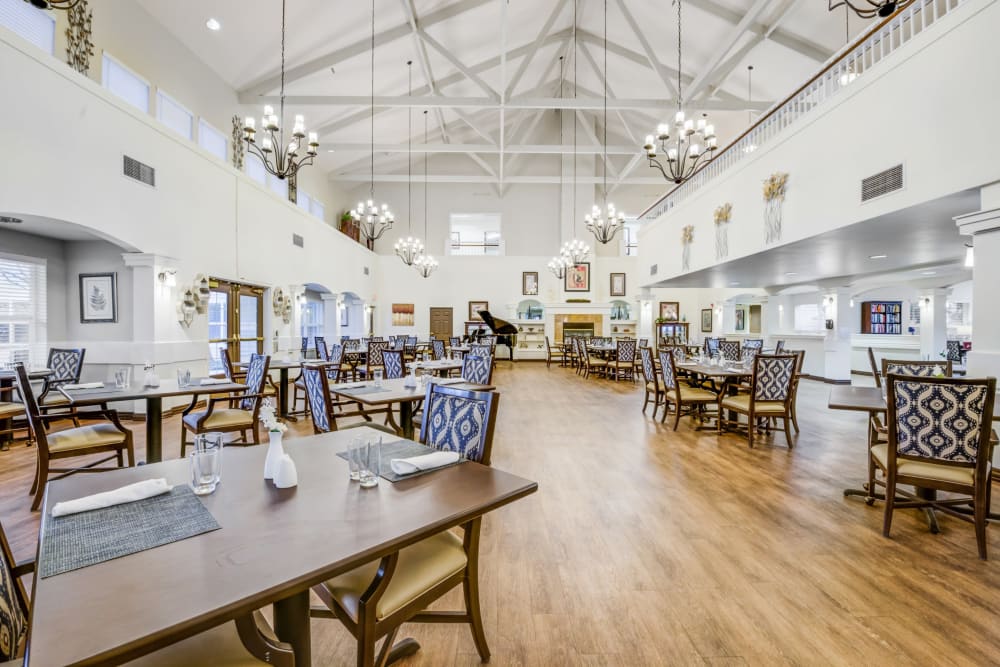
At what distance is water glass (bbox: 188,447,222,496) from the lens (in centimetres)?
133

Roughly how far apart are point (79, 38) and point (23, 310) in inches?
126

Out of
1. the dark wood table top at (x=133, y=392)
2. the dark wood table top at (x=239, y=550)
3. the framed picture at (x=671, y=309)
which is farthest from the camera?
the framed picture at (x=671, y=309)

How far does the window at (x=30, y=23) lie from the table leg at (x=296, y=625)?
5.96 m

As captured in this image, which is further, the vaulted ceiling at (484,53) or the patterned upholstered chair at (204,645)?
the vaulted ceiling at (484,53)

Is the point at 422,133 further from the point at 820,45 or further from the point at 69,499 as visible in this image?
the point at 69,499

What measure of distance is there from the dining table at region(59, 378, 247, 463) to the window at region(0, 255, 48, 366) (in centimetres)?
274

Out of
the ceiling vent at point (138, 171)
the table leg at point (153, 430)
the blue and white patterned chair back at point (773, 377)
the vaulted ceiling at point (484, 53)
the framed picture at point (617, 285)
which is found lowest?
the table leg at point (153, 430)

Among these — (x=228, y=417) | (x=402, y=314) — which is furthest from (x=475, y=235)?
(x=228, y=417)

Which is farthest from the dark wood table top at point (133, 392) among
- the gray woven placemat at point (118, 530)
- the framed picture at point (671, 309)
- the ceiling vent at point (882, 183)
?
the framed picture at point (671, 309)

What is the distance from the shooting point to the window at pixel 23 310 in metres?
5.02

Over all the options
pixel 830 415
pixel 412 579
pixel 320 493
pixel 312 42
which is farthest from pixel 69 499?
pixel 312 42

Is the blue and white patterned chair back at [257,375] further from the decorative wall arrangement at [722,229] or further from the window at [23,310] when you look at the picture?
the decorative wall arrangement at [722,229]

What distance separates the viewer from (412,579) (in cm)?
138

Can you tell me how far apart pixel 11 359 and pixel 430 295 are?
34.0 ft
